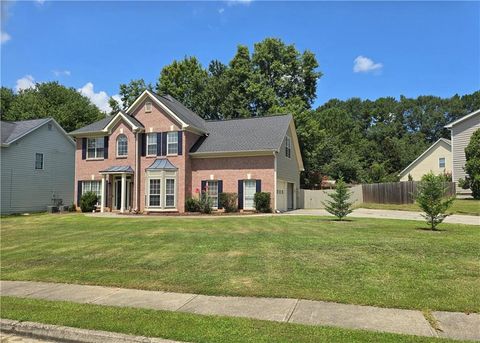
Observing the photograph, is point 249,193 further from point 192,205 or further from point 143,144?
point 143,144

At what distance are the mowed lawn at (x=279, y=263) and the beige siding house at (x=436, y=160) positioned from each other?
119 feet

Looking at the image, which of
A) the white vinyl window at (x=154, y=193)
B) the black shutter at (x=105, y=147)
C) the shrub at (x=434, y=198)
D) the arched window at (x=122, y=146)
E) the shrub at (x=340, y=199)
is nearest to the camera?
the shrub at (x=434, y=198)

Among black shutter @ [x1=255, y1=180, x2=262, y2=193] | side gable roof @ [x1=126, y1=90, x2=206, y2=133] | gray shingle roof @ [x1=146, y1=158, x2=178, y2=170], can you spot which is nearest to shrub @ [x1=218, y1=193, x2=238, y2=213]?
black shutter @ [x1=255, y1=180, x2=262, y2=193]

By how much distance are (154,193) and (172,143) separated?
3630 millimetres

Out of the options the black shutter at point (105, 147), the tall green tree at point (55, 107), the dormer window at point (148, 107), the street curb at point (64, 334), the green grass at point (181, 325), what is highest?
the tall green tree at point (55, 107)

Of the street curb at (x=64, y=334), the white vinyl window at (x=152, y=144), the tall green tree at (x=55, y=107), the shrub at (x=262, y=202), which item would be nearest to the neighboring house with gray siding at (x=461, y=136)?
the shrub at (x=262, y=202)

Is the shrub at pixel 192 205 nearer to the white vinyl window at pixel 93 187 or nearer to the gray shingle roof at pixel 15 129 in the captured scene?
the white vinyl window at pixel 93 187

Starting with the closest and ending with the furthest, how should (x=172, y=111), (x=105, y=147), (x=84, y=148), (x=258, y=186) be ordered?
(x=258, y=186), (x=172, y=111), (x=105, y=147), (x=84, y=148)

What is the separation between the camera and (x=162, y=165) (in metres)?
26.8

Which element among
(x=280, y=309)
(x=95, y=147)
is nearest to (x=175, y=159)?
(x=95, y=147)

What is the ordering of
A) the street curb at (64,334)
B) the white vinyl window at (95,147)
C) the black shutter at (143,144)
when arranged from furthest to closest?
the white vinyl window at (95,147)
the black shutter at (143,144)
the street curb at (64,334)

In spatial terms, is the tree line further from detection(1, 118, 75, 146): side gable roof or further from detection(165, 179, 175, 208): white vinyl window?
detection(165, 179, 175, 208): white vinyl window

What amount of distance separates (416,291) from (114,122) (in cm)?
2524

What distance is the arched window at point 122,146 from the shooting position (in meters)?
28.6
